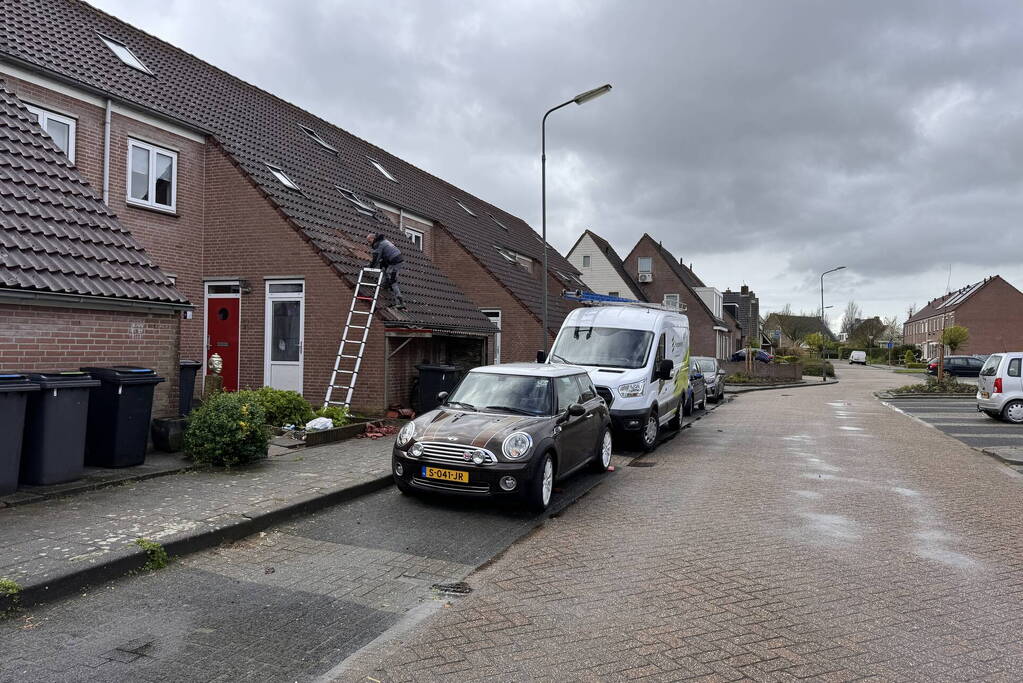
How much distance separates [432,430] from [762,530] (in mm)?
3425

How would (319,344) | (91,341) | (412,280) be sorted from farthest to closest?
(412,280), (319,344), (91,341)

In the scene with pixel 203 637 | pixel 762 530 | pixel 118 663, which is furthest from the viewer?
pixel 762 530

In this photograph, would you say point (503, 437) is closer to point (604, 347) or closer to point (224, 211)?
point (604, 347)

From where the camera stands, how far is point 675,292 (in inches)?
1994

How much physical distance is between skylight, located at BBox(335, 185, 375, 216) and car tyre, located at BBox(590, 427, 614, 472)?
10.1 m

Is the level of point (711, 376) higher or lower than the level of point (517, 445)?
higher

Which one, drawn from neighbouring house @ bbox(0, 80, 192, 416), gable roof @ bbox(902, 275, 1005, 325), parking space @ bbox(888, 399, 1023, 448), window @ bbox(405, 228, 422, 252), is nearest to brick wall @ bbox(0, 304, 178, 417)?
neighbouring house @ bbox(0, 80, 192, 416)

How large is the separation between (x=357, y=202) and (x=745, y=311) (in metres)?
61.6

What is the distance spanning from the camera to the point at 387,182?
864 inches

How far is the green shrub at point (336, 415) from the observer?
1150 centimetres

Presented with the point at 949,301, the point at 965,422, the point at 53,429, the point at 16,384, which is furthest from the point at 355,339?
the point at 949,301

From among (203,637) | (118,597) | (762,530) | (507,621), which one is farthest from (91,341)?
(762,530)

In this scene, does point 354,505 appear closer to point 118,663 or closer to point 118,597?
point 118,597

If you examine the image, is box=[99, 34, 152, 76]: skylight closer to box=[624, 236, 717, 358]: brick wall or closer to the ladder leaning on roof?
the ladder leaning on roof
